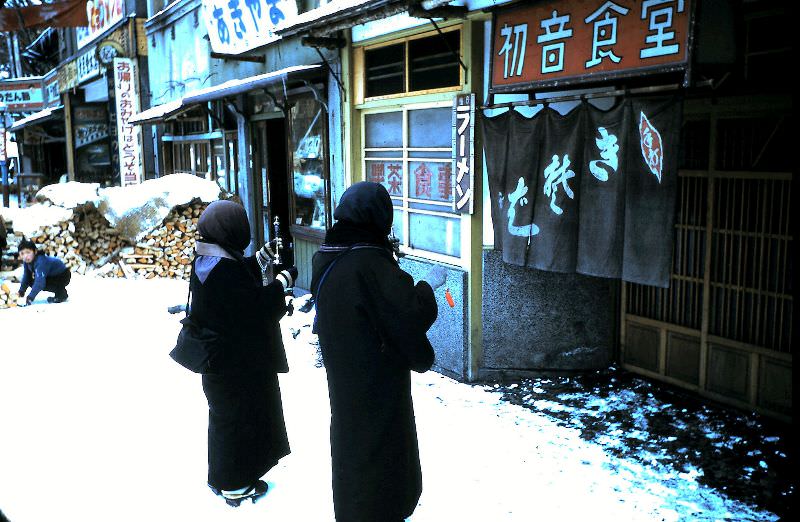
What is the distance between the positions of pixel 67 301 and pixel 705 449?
417 inches

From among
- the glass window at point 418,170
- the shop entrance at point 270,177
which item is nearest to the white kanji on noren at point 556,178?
the glass window at point 418,170

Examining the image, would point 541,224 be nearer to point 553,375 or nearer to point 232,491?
point 553,375

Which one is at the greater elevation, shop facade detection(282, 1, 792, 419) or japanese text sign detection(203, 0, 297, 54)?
japanese text sign detection(203, 0, 297, 54)

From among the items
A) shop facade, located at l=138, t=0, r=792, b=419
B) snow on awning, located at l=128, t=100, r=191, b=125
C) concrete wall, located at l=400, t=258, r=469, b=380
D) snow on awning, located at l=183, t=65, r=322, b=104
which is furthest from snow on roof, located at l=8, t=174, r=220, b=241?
concrete wall, located at l=400, t=258, r=469, b=380

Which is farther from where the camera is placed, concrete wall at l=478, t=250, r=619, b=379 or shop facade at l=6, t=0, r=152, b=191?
shop facade at l=6, t=0, r=152, b=191

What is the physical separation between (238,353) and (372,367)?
1449 millimetres

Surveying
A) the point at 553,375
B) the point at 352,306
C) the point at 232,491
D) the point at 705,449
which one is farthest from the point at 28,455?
the point at 705,449

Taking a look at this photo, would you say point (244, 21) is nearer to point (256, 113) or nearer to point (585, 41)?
point (256, 113)

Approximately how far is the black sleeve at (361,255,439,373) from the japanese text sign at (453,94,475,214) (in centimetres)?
388

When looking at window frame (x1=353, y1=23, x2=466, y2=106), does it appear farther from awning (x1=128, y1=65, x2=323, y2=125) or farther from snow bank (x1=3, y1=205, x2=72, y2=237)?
snow bank (x1=3, y1=205, x2=72, y2=237)

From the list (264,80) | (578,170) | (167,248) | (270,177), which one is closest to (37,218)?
(167,248)

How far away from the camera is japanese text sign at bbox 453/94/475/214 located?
7.32m

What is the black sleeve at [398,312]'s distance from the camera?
360 cm

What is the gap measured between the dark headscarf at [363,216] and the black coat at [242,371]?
116 cm
